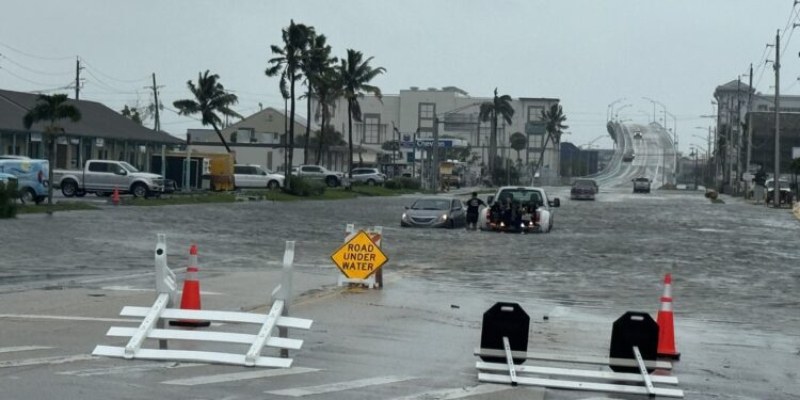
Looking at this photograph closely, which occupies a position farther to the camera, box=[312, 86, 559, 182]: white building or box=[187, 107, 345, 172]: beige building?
box=[312, 86, 559, 182]: white building

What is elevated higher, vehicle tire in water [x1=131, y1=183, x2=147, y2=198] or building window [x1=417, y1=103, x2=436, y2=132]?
building window [x1=417, y1=103, x2=436, y2=132]

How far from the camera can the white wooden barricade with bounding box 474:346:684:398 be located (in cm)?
1130

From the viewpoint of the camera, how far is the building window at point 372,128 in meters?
176

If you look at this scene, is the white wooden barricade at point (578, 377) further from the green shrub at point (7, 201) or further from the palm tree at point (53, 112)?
the palm tree at point (53, 112)

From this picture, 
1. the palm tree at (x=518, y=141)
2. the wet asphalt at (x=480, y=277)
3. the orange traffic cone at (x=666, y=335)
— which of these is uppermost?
the palm tree at (x=518, y=141)

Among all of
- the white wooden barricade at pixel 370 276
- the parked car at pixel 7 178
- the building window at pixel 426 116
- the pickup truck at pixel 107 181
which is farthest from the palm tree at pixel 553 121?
the white wooden barricade at pixel 370 276

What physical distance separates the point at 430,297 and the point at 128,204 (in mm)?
32308

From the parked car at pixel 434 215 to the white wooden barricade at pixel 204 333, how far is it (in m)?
30.5

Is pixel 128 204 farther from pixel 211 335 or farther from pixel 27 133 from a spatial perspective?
pixel 211 335

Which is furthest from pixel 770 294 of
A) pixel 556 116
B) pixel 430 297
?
pixel 556 116

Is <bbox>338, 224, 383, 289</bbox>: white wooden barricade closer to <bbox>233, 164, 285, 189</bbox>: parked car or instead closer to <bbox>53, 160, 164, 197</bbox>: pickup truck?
<bbox>53, 160, 164, 197</bbox>: pickup truck

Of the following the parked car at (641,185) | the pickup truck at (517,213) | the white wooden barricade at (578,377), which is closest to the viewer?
the white wooden barricade at (578,377)

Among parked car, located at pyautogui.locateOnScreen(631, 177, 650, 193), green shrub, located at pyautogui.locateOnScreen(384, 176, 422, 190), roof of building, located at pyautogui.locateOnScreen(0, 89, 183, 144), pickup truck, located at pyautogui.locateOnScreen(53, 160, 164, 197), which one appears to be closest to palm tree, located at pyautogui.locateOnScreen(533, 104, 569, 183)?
parked car, located at pyautogui.locateOnScreen(631, 177, 650, 193)

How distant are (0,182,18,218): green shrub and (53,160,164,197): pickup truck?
18307 mm
